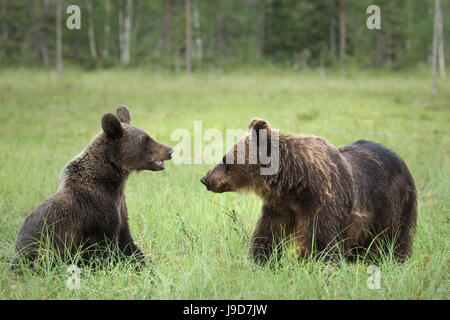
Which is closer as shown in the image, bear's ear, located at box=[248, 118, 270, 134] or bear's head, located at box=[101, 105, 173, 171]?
bear's ear, located at box=[248, 118, 270, 134]

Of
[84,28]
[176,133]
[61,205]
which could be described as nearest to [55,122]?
[176,133]

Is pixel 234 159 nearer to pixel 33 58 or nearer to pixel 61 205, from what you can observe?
pixel 61 205

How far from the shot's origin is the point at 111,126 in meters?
4.62

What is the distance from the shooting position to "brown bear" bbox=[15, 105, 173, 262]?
4.40 metres

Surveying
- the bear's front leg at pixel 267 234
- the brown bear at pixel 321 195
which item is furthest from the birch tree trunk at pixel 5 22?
the bear's front leg at pixel 267 234

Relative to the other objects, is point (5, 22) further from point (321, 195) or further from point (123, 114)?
point (321, 195)

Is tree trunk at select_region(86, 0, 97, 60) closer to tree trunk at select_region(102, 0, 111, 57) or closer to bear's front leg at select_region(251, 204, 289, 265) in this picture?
tree trunk at select_region(102, 0, 111, 57)

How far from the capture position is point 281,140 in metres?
4.30

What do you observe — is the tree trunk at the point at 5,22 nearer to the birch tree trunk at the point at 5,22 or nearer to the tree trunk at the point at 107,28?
the birch tree trunk at the point at 5,22

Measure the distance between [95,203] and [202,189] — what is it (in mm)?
2730

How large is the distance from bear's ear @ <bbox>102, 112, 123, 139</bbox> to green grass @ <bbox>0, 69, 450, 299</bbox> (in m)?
1.05

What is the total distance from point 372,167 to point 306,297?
158 centimetres

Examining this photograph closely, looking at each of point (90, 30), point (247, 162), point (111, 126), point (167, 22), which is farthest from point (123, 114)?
point (90, 30)

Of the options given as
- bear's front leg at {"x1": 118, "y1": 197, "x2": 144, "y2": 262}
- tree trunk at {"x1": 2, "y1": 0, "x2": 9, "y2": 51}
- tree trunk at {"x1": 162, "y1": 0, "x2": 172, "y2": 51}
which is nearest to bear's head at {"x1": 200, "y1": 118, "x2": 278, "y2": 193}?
bear's front leg at {"x1": 118, "y1": 197, "x2": 144, "y2": 262}
